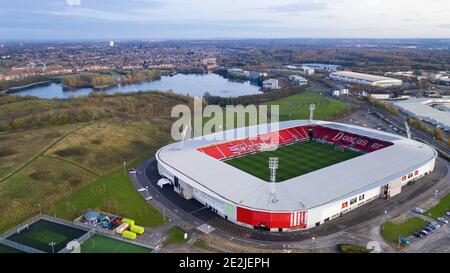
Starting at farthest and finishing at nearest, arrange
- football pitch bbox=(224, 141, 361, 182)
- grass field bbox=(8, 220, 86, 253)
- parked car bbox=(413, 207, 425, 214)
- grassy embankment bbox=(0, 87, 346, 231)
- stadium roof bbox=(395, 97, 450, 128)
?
stadium roof bbox=(395, 97, 450, 128) < football pitch bbox=(224, 141, 361, 182) < grassy embankment bbox=(0, 87, 346, 231) < parked car bbox=(413, 207, 425, 214) < grass field bbox=(8, 220, 86, 253)

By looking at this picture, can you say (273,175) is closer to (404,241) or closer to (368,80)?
(404,241)

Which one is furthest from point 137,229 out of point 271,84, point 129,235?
point 271,84

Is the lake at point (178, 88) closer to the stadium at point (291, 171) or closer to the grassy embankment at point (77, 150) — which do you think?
the grassy embankment at point (77, 150)

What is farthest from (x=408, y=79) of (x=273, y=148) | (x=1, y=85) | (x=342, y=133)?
(x=1, y=85)

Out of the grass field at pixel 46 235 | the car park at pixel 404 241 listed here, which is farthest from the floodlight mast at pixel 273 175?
the grass field at pixel 46 235

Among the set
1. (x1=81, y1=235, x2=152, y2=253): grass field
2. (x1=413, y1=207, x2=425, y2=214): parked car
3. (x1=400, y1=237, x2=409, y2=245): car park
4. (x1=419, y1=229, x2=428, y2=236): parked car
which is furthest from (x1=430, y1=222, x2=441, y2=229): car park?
(x1=81, y1=235, x2=152, y2=253): grass field

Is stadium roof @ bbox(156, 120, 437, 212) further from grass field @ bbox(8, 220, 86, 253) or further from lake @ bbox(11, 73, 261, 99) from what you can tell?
lake @ bbox(11, 73, 261, 99)
